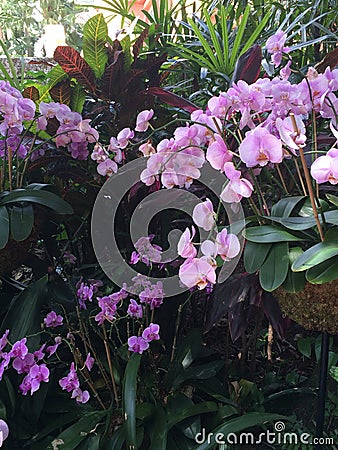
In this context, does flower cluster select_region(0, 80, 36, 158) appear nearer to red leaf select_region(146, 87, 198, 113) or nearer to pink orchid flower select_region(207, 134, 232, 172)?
red leaf select_region(146, 87, 198, 113)

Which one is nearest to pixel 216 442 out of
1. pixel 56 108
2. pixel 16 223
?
pixel 16 223

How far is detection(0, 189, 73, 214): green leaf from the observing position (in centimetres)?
102

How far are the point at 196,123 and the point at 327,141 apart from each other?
31 centimetres

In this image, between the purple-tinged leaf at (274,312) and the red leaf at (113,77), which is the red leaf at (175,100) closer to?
the red leaf at (113,77)

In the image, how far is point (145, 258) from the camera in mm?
1092

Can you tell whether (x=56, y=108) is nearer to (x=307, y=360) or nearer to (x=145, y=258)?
(x=145, y=258)

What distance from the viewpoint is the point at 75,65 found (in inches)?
49.6

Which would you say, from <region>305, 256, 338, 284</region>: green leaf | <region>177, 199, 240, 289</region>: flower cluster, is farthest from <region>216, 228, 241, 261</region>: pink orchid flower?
<region>305, 256, 338, 284</region>: green leaf

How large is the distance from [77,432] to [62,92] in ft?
2.74

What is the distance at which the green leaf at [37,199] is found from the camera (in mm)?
1021

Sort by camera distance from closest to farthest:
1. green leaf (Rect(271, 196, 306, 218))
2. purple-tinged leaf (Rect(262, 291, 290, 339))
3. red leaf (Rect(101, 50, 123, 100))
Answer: green leaf (Rect(271, 196, 306, 218)) < purple-tinged leaf (Rect(262, 291, 290, 339)) < red leaf (Rect(101, 50, 123, 100))

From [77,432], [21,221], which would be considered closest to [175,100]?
[21,221]

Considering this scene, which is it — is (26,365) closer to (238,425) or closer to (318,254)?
(238,425)

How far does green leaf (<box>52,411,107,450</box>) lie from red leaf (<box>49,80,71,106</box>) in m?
0.79
